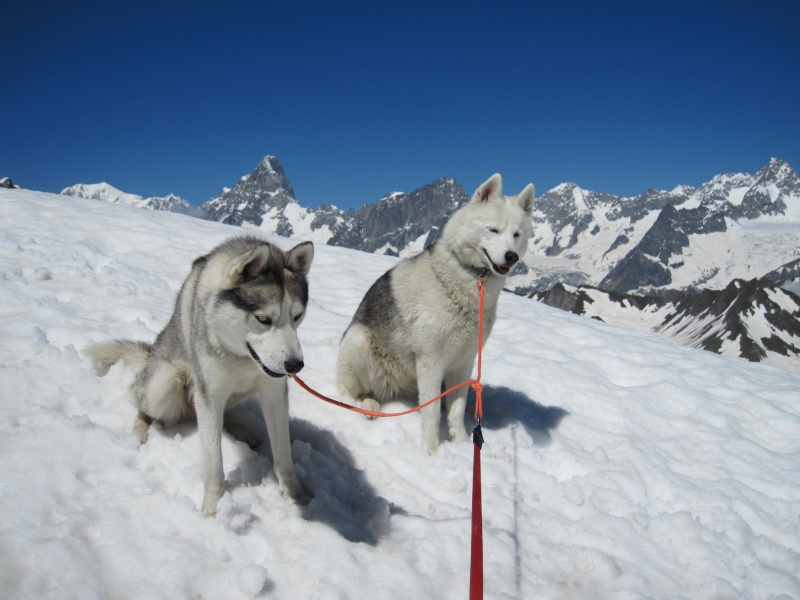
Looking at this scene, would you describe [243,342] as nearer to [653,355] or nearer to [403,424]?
[403,424]

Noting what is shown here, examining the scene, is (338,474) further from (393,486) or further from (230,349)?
(230,349)

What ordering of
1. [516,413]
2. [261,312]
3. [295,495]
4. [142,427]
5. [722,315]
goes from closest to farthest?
[261,312] < [295,495] < [142,427] < [516,413] < [722,315]

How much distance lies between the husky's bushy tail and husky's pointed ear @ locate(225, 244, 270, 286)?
271 centimetres

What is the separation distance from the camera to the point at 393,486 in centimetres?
545

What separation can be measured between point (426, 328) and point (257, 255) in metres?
2.82

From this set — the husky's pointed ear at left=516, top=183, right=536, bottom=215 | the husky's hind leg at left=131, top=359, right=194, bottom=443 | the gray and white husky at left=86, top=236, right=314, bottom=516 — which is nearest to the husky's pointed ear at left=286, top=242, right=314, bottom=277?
the gray and white husky at left=86, top=236, right=314, bottom=516

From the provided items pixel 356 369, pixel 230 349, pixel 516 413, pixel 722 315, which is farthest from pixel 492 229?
pixel 722 315

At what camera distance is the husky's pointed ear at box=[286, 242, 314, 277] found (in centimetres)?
418

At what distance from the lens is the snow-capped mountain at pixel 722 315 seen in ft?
370

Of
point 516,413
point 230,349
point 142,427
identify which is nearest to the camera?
point 230,349

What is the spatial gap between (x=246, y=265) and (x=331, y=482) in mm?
2664

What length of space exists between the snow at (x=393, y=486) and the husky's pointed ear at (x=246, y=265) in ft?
6.27

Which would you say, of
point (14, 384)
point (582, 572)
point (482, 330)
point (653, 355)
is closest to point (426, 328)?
point (482, 330)

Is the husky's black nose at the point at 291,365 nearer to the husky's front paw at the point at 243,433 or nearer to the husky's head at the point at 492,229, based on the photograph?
the husky's front paw at the point at 243,433
